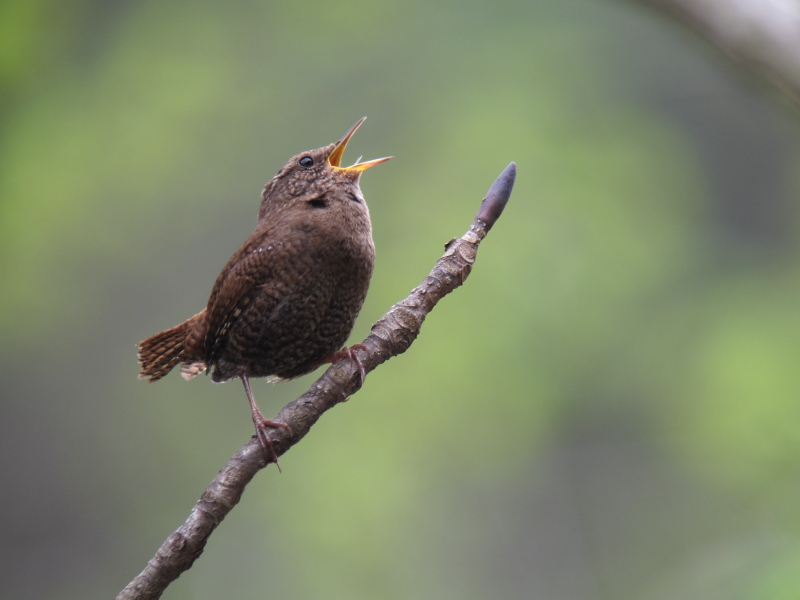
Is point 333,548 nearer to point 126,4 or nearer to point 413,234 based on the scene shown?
point 413,234

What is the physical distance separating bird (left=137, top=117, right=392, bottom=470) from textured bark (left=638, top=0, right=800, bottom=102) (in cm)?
88

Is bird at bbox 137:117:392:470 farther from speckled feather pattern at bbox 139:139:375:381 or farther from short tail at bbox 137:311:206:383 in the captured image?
short tail at bbox 137:311:206:383

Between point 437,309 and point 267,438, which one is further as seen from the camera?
point 437,309

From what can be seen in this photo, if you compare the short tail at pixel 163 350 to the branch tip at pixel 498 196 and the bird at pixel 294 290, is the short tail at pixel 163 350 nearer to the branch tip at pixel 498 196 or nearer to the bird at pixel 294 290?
the bird at pixel 294 290

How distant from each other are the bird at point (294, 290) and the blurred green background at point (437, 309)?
1953mm

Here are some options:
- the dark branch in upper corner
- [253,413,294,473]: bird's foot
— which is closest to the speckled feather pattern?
the dark branch in upper corner

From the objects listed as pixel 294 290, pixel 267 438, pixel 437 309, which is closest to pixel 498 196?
pixel 294 290

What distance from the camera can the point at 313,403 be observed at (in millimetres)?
1592

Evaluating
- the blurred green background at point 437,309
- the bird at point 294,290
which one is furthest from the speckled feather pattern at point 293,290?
the blurred green background at point 437,309

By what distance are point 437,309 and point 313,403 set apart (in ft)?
10.0

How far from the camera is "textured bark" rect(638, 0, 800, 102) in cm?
142

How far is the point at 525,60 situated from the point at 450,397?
2.52m

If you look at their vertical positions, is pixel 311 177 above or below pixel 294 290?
above

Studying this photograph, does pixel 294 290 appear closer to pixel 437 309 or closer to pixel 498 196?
pixel 498 196
